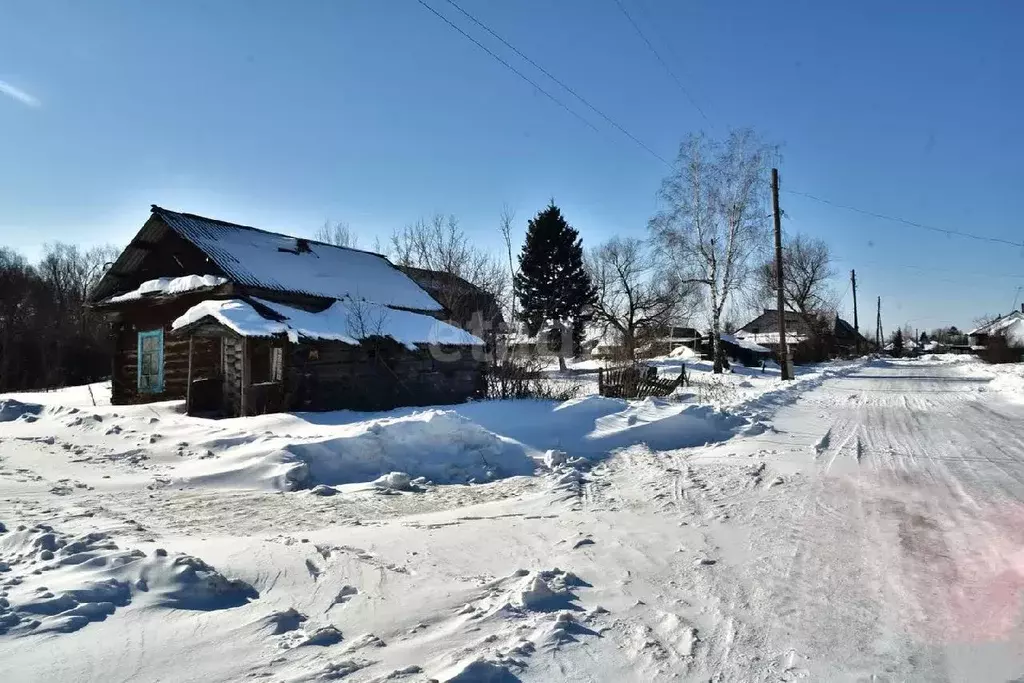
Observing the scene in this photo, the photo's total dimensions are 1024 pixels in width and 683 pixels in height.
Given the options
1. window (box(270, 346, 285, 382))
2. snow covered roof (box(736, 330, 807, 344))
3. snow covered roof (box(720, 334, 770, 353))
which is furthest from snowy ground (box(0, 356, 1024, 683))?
snow covered roof (box(736, 330, 807, 344))

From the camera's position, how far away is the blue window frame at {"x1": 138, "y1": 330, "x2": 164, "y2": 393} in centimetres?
1925

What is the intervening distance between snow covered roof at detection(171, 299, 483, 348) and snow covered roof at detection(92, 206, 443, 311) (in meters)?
0.94

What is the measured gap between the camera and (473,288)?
82.0ft

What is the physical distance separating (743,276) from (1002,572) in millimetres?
30201

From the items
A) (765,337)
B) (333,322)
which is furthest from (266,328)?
(765,337)

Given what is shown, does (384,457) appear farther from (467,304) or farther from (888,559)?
(467,304)

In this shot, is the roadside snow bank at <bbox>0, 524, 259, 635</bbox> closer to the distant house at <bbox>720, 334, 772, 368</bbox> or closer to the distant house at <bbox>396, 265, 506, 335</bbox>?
the distant house at <bbox>396, 265, 506, 335</bbox>

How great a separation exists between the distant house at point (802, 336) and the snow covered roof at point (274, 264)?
113ft

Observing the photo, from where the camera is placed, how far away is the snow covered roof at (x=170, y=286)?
55.4ft

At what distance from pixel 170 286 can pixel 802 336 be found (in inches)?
2211

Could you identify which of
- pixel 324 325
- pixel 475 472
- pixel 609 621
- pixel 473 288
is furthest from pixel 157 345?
pixel 609 621

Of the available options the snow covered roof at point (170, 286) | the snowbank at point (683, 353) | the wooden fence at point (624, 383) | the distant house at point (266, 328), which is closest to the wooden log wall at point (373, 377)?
the distant house at point (266, 328)

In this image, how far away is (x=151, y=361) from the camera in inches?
768

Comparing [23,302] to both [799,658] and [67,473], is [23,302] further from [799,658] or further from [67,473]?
[799,658]
